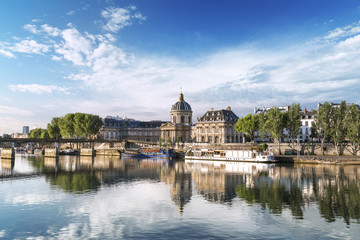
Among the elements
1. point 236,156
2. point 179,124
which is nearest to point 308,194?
point 236,156

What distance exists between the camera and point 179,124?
508 ft

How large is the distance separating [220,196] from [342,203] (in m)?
12.6

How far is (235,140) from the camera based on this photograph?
435 feet

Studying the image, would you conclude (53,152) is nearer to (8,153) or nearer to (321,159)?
(8,153)

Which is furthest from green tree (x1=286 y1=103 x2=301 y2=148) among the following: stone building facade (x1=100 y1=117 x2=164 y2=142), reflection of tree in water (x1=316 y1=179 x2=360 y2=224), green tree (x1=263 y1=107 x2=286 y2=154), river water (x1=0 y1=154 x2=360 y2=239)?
stone building facade (x1=100 y1=117 x2=164 y2=142)

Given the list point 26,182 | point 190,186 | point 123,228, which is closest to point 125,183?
point 190,186

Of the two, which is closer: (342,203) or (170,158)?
(342,203)

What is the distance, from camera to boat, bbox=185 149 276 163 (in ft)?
262

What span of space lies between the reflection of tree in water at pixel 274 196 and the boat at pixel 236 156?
34.9 meters

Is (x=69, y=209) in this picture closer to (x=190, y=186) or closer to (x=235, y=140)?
(x=190, y=186)

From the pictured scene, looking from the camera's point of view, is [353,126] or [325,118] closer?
[353,126]

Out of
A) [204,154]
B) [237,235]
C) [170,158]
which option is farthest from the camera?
[170,158]

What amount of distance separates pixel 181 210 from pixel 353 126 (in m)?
65.1

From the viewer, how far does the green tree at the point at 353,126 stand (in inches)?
3029
